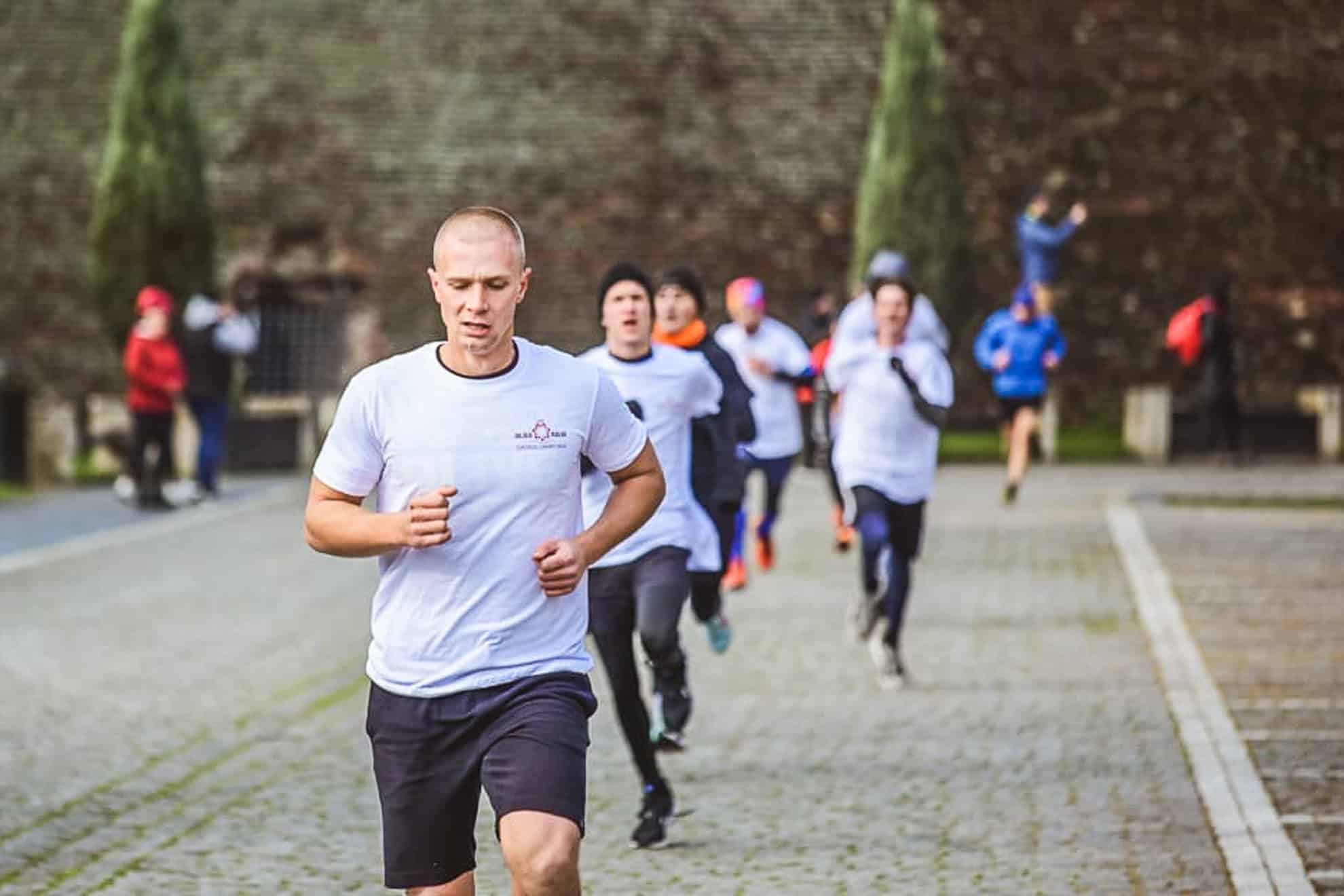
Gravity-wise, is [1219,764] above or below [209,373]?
above

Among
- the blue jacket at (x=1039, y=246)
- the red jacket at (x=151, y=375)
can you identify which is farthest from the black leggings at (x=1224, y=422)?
the red jacket at (x=151, y=375)

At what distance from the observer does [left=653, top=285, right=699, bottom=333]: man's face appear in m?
11.3

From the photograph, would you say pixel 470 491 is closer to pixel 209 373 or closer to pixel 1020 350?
pixel 1020 350

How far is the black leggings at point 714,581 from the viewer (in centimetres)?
1136

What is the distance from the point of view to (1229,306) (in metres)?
33.6

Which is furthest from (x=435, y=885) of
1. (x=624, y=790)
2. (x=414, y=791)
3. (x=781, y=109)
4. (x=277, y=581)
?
(x=781, y=109)

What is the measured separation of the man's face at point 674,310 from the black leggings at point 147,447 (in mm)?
15559

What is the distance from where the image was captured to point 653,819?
951 centimetres

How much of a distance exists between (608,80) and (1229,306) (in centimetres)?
866

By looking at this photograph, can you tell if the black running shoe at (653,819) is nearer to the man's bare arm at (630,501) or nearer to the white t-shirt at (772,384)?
the man's bare arm at (630,501)

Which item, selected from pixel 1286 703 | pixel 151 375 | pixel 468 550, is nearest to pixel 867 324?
pixel 1286 703

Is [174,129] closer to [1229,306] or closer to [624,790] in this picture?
[1229,306]

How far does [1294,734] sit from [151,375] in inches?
628

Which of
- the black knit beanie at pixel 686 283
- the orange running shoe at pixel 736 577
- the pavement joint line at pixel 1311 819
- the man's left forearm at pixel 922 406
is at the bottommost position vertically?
the orange running shoe at pixel 736 577
